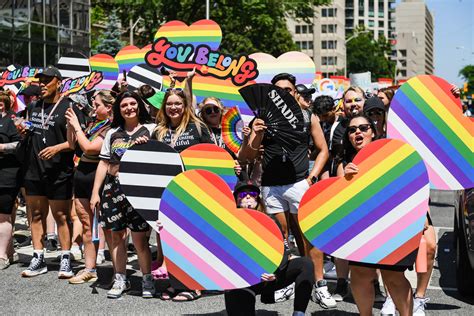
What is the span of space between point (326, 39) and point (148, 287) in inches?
5138

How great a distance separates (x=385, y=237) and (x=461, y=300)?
2294mm

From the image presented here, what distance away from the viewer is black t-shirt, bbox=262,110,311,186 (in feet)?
23.4

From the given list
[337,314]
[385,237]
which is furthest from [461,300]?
[385,237]

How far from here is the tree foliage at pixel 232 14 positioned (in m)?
34.2

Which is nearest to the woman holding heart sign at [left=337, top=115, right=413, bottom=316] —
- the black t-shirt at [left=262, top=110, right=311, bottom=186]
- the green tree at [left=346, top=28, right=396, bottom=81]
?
the black t-shirt at [left=262, top=110, right=311, bottom=186]

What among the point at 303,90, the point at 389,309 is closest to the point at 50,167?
the point at 303,90

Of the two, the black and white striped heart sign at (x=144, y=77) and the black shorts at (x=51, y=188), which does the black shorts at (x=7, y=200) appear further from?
the black and white striped heart sign at (x=144, y=77)

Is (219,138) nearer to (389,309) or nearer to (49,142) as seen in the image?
(49,142)

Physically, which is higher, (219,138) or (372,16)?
(372,16)

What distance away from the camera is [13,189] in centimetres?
867

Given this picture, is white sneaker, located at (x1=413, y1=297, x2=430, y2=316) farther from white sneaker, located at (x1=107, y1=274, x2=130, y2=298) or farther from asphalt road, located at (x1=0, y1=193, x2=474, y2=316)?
white sneaker, located at (x1=107, y1=274, x2=130, y2=298)

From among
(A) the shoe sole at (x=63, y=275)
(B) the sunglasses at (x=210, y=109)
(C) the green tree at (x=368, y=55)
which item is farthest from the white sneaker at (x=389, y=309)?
(C) the green tree at (x=368, y=55)

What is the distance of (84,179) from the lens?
7797mm

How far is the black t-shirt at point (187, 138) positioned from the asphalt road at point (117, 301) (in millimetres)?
1333
